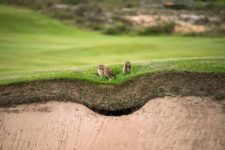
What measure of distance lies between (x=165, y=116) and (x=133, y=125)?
0.93 meters

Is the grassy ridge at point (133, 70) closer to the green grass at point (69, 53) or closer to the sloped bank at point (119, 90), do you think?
the green grass at point (69, 53)

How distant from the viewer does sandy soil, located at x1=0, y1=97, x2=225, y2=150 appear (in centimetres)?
1041

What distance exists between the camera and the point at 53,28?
36562 mm

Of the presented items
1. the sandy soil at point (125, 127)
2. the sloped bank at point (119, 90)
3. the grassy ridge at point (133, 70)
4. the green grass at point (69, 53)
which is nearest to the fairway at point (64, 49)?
the green grass at point (69, 53)

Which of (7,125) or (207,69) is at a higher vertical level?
(207,69)

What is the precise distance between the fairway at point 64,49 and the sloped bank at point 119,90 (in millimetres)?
4160

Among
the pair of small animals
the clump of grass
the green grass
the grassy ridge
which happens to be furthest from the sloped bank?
the clump of grass

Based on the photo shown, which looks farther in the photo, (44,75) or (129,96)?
(44,75)

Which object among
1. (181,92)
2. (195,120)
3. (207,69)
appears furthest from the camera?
(207,69)

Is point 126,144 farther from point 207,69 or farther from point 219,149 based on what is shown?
point 207,69

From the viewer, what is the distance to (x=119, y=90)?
12891 mm

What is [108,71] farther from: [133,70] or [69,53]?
[69,53]

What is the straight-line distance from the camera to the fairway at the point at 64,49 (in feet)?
67.3

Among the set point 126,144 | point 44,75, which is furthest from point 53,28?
point 126,144
